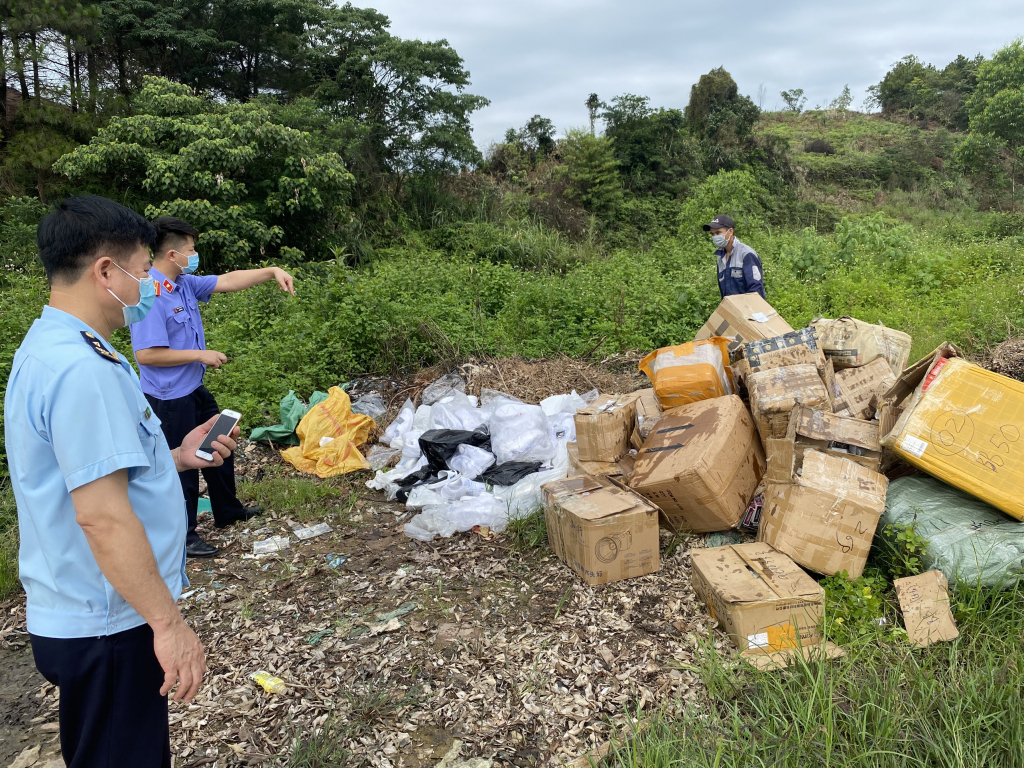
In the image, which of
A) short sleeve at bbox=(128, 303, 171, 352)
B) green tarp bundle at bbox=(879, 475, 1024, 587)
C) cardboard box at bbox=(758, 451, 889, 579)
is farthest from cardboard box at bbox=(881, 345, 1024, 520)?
short sleeve at bbox=(128, 303, 171, 352)

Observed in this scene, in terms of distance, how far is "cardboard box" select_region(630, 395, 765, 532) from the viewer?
9.69 feet

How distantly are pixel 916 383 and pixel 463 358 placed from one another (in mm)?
3510

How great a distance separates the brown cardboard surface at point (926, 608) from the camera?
7.70 ft

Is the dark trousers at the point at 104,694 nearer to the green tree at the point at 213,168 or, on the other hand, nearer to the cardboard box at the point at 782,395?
the cardboard box at the point at 782,395

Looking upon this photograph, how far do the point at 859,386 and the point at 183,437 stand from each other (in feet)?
12.0

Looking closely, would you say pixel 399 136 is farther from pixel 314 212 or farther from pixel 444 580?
pixel 444 580

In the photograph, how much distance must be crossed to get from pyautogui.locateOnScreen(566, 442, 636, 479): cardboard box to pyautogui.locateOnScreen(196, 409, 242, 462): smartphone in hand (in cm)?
201

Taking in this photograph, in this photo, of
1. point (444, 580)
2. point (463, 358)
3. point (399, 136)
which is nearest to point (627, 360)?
point (463, 358)

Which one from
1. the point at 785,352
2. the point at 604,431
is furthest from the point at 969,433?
the point at 604,431

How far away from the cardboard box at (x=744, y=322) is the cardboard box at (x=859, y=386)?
0.52 m

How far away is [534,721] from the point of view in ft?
7.27

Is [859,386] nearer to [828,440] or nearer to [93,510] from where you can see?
[828,440]

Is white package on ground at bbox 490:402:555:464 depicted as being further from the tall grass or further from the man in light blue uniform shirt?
the man in light blue uniform shirt

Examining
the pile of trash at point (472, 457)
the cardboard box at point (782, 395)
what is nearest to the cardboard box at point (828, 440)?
the cardboard box at point (782, 395)
